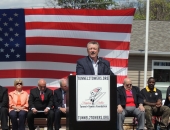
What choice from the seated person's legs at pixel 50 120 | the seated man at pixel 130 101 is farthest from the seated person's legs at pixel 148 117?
the seated person's legs at pixel 50 120

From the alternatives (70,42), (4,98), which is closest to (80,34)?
(70,42)

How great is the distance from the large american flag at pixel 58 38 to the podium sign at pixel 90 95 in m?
4.67

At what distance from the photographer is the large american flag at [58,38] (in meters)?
10.4

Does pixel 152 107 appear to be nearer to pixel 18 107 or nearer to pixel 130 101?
pixel 130 101

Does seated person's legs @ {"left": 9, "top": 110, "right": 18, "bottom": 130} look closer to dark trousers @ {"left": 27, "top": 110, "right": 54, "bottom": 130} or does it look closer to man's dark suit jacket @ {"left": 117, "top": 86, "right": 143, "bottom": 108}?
dark trousers @ {"left": 27, "top": 110, "right": 54, "bottom": 130}

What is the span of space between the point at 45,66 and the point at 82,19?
4.86 feet

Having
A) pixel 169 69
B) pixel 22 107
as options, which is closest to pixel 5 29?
pixel 22 107

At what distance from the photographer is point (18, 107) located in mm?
9227

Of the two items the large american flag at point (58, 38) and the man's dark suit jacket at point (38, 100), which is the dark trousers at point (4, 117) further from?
the large american flag at point (58, 38)

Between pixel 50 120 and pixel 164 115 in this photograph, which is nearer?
pixel 50 120

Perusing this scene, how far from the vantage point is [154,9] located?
4116 cm

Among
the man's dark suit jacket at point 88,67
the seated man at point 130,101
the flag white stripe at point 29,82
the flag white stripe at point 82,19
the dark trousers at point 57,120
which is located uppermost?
the flag white stripe at point 82,19

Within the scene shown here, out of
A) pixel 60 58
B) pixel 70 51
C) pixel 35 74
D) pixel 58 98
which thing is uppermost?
pixel 70 51

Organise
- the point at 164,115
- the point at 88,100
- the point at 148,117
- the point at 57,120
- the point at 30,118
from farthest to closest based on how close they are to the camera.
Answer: the point at 164,115 → the point at 148,117 → the point at 57,120 → the point at 30,118 → the point at 88,100
